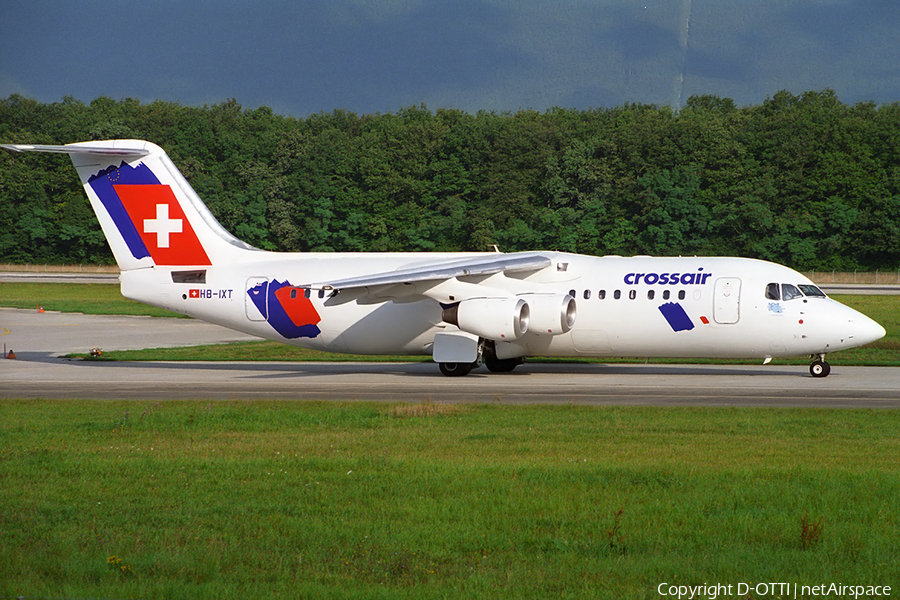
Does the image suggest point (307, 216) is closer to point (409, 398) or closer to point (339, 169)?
point (339, 169)

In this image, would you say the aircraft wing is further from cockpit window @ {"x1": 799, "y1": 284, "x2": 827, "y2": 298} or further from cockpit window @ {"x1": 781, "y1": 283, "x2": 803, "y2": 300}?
cockpit window @ {"x1": 799, "y1": 284, "x2": 827, "y2": 298}

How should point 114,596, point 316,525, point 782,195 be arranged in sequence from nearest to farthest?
point 114,596
point 316,525
point 782,195

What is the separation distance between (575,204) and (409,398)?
74.9 meters

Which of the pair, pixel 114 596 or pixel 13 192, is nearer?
pixel 114 596

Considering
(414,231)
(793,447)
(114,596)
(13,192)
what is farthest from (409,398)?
(13,192)

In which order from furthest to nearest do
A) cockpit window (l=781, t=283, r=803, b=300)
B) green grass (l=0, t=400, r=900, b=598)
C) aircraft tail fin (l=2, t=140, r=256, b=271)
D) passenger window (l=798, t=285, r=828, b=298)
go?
aircraft tail fin (l=2, t=140, r=256, b=271)
passenger window (l=798, t=285, r=828, b=298)
cockpit window (l=781, t=283, r=803, b=300)
green grass (l=0, t=400, r=900, b=598)

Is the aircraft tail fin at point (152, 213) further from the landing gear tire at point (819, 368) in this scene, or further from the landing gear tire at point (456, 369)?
the landing gear tire at point (819, 368)

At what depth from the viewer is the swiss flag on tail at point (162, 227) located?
30.0 metres

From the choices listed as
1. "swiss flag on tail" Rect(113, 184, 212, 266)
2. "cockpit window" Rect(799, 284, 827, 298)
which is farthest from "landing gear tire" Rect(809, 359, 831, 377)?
"swiss flag on tail" Rect(113, 184, 212, 266)

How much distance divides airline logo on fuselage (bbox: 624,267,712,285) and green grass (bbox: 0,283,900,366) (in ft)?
20.1

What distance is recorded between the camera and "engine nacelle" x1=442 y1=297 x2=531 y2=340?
85.8ft

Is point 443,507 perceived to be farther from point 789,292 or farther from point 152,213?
point 152,213

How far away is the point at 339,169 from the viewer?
101 meters

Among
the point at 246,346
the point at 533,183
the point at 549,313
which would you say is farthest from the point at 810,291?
the point at 533,183
